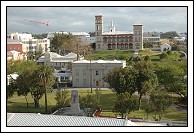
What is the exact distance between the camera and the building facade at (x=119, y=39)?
227 feet

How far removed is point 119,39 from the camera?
70.9m

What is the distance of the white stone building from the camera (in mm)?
33875

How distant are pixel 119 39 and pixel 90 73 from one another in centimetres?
3774

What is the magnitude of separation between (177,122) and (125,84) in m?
5.60

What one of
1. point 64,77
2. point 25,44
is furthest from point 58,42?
point 64,77

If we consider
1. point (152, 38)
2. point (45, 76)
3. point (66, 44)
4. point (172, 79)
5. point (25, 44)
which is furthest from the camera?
point (152, 38)

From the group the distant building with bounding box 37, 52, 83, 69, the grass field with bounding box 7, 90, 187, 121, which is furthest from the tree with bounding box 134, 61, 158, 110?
the distant building with bounding box 37, 52, 83, 69

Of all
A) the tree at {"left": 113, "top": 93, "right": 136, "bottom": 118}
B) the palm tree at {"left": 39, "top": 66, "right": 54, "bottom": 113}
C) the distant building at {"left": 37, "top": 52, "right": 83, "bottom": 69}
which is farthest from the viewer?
the distant building at {"left": 37, "top": 52, "right": 83, "bottom": 69}

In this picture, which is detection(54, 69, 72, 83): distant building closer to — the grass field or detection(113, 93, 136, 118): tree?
the grass field

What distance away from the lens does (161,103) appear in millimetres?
18547

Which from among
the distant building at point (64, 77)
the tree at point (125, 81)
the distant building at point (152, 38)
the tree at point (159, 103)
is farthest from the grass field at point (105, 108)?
the distant building at point (152, 38)

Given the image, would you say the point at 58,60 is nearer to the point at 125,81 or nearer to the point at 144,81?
the point at 125,81

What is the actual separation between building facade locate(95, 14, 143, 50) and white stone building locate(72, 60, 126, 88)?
3552 centimetres

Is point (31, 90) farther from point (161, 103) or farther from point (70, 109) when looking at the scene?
point (161, 103)
